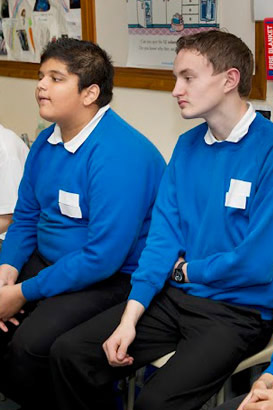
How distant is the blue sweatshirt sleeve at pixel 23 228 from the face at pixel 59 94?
0.75 ft

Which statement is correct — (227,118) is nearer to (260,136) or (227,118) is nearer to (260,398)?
(260,136)

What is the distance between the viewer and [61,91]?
1.95 m

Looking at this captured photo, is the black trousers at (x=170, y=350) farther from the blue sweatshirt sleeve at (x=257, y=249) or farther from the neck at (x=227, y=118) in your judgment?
the neck at (x=227, y=118)

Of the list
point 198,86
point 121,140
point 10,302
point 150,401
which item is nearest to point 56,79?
point 121,140

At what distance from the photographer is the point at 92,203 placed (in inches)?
74.2

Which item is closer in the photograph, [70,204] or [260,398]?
[260,398]

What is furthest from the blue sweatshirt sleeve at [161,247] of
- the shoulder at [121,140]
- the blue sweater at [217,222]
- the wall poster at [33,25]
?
the wall poster at [33,25]

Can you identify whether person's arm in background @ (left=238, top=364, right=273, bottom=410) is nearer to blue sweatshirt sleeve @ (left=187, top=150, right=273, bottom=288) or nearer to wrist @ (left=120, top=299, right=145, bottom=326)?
blue sweatshirt sleeve @ (left=187, top=150, right=273, bottom=288)

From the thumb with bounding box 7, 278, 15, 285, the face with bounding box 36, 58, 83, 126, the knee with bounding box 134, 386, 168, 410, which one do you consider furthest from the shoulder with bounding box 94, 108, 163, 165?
the knee with bounding box 134, 386, 168, 410

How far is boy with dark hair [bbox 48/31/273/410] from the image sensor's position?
1.59 m

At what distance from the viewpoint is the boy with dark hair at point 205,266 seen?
159 cm

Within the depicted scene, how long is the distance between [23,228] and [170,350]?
78 centimetres

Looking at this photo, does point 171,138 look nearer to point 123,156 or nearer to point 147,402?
point 123,156

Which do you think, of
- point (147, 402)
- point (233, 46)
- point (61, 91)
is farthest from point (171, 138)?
point (147, 402)
